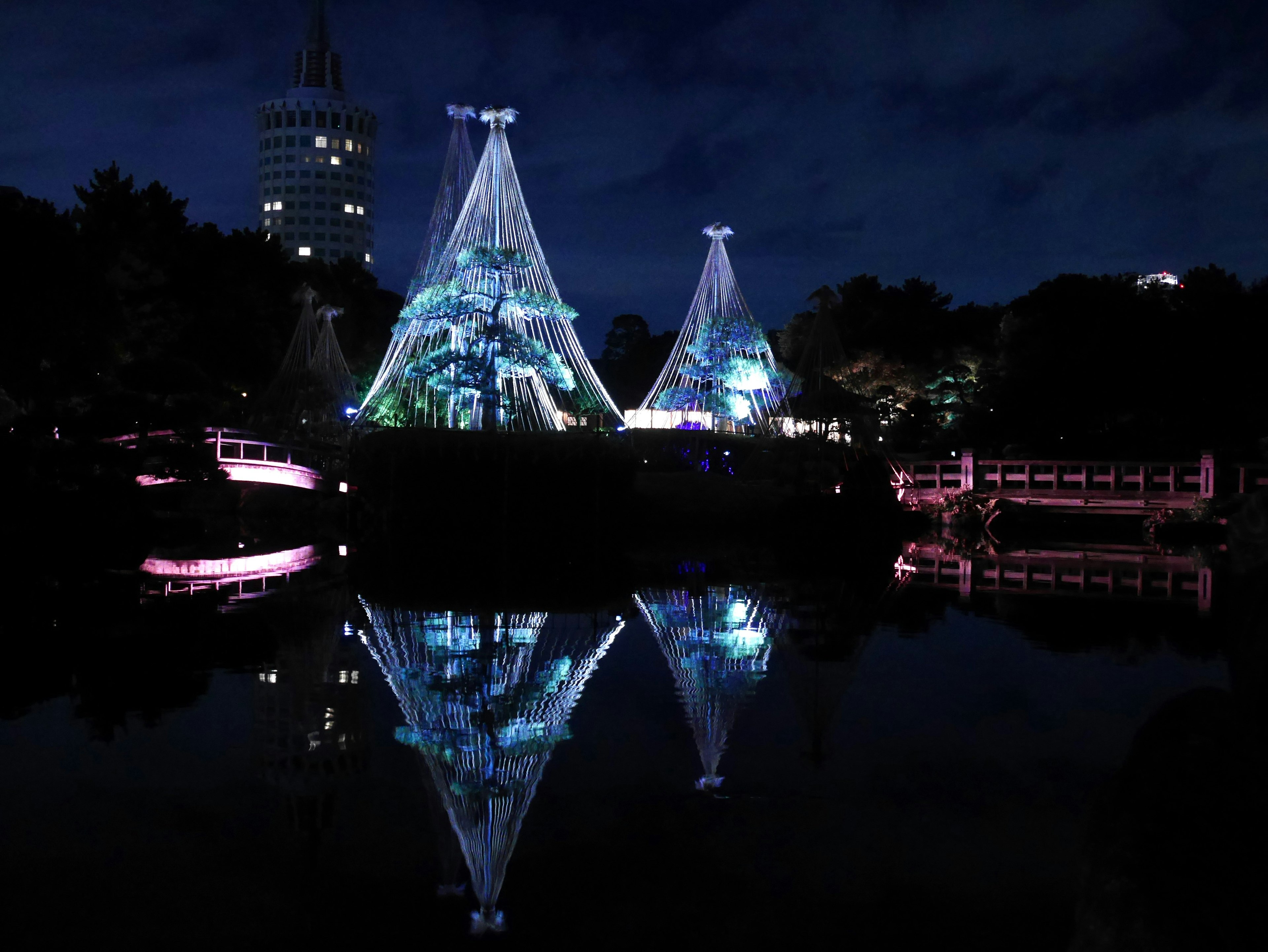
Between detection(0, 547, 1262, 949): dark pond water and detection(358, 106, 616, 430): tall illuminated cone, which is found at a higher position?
detection(358, 106, 616, 430): tall illuminated cone

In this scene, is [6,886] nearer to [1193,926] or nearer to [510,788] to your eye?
[510,788]

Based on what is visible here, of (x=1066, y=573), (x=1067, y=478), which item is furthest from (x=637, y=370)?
(x=1066, y=573)

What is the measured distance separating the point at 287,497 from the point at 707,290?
12703mm

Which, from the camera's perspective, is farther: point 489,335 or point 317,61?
point 317,61

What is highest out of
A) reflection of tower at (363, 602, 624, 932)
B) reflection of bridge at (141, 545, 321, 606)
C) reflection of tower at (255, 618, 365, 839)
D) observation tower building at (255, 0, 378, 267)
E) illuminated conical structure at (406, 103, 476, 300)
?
observation tower building at (255, 0, 378, 267)

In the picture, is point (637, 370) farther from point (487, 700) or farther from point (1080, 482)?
point (487, 700)

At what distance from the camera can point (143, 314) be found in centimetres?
3005

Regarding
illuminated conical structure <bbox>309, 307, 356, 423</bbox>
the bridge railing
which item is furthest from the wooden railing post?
illuminated conical structure <bbox>309, 307, 356, 423</bbox>

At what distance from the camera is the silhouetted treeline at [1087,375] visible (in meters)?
27.6

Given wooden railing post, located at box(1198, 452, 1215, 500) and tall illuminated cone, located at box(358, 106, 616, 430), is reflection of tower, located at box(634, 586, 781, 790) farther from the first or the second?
wooden railing post, located at box(1198, 452, 1215, 500)

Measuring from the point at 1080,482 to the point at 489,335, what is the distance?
16476 millimetres

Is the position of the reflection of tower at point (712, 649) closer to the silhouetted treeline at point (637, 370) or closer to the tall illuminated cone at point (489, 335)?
the tall illuminated cone at point (489, 335)

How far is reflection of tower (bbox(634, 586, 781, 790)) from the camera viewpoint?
622cm

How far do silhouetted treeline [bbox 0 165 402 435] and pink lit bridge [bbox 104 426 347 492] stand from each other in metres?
0.63
